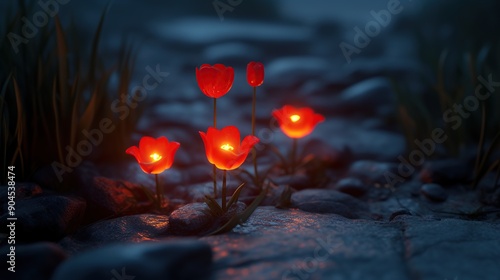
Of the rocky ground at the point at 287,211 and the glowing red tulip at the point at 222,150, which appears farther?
the glowing red tulip at the point at 222,150

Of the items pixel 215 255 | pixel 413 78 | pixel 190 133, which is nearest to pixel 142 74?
pixel 190 133

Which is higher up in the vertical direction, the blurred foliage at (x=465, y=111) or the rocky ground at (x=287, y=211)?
the blurred foliage at (x=465, y=111)

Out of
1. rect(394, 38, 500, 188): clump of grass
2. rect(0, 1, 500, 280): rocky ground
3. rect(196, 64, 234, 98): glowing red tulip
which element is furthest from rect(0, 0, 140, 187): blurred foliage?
rect(394, 38, 500, 188): clump of grass

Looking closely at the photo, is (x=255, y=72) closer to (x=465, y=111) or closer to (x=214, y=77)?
(x=214, y=77)

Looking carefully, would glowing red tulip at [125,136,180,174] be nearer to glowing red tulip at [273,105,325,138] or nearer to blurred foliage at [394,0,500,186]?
glowing red tulip at [273,105,325,138]

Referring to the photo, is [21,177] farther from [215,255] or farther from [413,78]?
[413,78]

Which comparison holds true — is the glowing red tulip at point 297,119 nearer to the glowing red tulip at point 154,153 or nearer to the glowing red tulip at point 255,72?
the glowing red tulip at point 255,72

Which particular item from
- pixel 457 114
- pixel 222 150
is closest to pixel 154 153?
pixel 222 150

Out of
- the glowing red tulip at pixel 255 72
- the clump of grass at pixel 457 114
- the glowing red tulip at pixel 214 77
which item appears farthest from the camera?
the clump of grass at pixel 457 114

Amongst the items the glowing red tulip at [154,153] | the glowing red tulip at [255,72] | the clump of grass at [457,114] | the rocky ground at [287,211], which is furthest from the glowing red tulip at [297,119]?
the clump of grass at [457,114]
